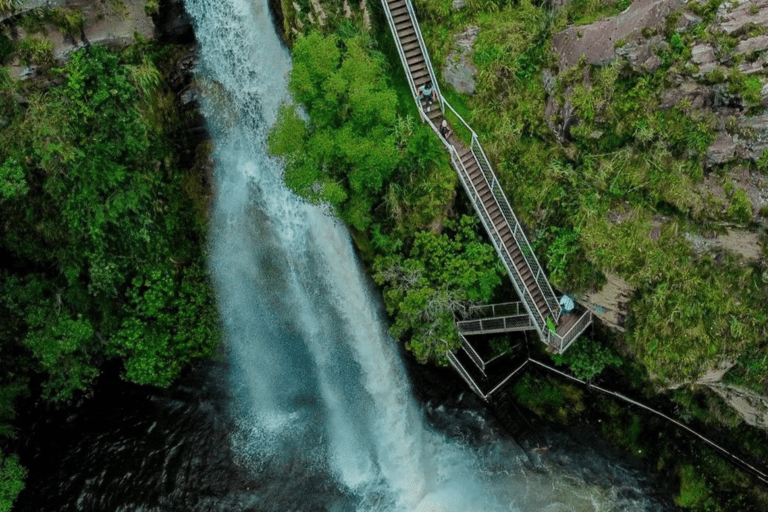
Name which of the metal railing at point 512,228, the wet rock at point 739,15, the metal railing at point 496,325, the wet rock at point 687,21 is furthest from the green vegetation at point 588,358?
the wet rock at point 739,15

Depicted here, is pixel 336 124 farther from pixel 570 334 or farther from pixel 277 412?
pixel 277 412

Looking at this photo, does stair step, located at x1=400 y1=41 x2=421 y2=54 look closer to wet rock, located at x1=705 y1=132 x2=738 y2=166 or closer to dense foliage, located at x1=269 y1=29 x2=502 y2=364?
dense foliage, located at x1=269 y1=29 x2=502 y2=364

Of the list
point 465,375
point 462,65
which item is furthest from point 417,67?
point 465,375

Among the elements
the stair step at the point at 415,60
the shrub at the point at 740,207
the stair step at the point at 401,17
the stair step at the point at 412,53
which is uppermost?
the stair step at the point at 401,17

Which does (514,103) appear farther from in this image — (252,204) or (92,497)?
(92,497)

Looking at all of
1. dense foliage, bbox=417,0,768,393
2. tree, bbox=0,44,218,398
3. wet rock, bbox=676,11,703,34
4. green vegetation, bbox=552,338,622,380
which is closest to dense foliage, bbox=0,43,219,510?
tree, bbox=0,44,218,398

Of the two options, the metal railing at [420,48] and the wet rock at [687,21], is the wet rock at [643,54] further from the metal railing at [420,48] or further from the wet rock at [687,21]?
the metal railing at [420,48]
